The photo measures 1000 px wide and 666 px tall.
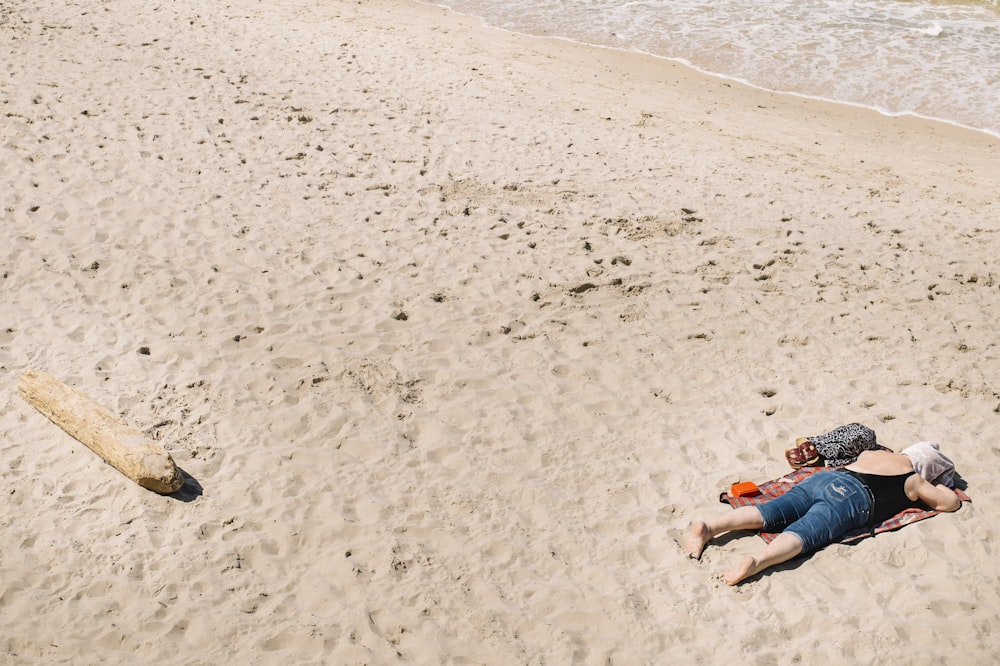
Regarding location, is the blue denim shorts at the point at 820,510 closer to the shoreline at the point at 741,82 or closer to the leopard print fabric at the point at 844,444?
the leopard print fabric at the point at 844,444

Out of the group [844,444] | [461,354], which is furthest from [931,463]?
[461,354]

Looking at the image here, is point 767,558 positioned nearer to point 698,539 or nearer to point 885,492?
point 698,539

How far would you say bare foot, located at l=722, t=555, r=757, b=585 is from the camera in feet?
15.6

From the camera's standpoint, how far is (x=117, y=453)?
5.10 metres

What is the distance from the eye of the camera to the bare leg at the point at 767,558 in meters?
4.76

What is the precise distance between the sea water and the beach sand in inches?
59.8

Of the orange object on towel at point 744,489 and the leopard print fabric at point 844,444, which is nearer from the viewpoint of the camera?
the orange object on towel at point 744,489

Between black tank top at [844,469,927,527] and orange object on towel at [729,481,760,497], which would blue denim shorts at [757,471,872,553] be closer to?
black tank top at [844,469,927,527]

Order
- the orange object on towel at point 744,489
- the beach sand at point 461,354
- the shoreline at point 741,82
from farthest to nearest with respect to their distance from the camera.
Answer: the shoreline at point 741,82
the orange object on towel at point 744,489
the beach sand at point 461,354

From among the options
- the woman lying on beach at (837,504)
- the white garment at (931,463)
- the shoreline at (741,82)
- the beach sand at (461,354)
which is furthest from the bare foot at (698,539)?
the shoreline at (741,82)

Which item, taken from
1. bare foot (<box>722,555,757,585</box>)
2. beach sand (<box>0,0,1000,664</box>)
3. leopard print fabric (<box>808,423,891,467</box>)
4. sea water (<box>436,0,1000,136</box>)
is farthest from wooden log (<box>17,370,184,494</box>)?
sea water (<box>436,0,1000,136</box>)

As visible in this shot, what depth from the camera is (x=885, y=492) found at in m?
5.13

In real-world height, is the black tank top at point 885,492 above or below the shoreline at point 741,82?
below

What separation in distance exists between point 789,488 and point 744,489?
0.99 feet
